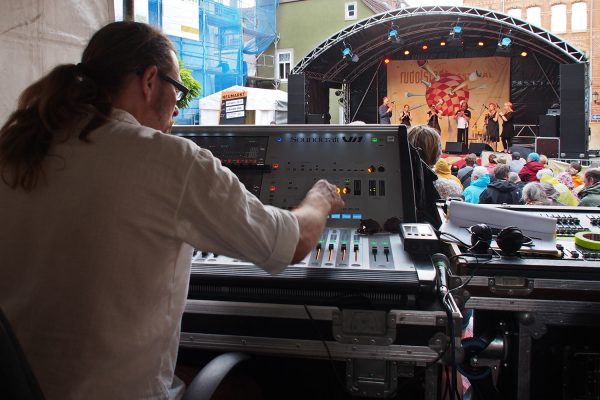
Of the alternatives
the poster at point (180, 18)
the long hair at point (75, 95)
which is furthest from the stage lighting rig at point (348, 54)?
the long hair at point (75, 95)

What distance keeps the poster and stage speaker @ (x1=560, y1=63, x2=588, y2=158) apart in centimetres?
1071

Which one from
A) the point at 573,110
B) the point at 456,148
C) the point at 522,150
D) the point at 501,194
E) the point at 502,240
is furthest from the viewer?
the point at 456,148

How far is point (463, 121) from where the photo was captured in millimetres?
16031

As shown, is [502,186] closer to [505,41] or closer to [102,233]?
[102,233]

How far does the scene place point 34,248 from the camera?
1066mm

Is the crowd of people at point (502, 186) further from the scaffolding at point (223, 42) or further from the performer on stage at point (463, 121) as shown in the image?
the scaffolding at point (223, 42)

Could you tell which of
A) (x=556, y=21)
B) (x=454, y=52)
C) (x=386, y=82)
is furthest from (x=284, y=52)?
(x=556, y=21)

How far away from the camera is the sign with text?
50.6 ft

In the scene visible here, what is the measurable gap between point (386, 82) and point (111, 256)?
1636 cm

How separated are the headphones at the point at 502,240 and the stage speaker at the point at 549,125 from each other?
40.4 ft

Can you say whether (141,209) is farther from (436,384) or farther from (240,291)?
(436,384)

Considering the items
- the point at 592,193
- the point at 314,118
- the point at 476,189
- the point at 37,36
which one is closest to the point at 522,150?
the point at 314,118

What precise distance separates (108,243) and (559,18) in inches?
990

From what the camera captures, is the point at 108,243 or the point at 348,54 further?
the point at 348,54
